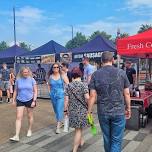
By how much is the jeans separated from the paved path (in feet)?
4.53

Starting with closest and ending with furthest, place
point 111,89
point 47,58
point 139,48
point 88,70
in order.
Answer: point 111,89
point 139,48
point 88,70
point 47,58

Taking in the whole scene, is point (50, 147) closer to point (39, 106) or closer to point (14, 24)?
point (39, 106)

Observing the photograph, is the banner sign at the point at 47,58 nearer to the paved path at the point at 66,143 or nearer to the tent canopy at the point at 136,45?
the tent canopy at the point at 136,45

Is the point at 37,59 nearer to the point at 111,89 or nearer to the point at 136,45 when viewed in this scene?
the point at 136,45

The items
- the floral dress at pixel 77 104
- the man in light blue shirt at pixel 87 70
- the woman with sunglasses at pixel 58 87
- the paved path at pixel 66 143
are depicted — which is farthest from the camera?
the man in light blue shirt at pixel 87 70

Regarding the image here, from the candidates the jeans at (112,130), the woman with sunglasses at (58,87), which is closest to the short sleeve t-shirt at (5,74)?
the woman with sunglasses at (58,87)

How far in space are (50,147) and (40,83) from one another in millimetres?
8727

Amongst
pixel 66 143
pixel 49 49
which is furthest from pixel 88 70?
pixel 66 143

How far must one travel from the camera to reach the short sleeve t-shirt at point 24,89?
6.95 meters

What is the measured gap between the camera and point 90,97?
190 inches

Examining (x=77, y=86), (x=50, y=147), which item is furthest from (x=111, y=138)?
(x=50, y=147)

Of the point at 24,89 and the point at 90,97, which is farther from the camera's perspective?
the point at 24,89

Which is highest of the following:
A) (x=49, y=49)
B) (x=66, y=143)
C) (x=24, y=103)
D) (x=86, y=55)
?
(x=49, y=49)

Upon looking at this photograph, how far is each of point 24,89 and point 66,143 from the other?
1483 mm
